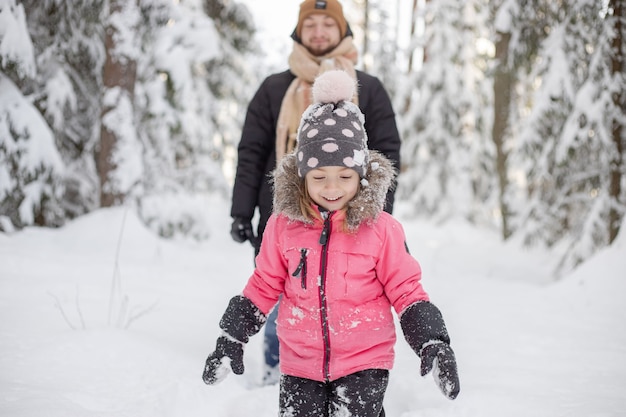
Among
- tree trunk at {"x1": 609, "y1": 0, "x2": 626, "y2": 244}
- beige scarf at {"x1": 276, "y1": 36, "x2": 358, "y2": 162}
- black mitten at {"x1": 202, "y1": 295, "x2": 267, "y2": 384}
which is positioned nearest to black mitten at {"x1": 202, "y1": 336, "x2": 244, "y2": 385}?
black mitten at {"x1": 202, "y1": 295, "x2": 267, "y2": 384}

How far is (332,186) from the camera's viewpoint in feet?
6.79

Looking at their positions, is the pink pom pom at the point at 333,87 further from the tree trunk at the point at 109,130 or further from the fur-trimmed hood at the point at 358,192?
the tree trunk at the point at 109,130

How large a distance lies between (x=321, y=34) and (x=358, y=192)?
4.63 feet

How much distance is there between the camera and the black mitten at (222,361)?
2010 millimetres

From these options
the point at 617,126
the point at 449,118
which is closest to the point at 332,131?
the point at 617,126

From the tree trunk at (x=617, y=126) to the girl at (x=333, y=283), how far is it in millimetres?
4978

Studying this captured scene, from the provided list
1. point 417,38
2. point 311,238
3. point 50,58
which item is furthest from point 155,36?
point 417,38

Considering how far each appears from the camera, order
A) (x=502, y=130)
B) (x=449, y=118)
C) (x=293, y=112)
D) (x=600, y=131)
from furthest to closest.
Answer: (x=449, y=118) → (x=502, y=130) → (x=600, y=131) → (x=293, y=112)

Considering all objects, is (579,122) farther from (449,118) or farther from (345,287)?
(449,118)

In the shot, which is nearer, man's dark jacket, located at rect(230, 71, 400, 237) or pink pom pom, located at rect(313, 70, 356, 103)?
pink pom pom, located at rect(313, 70, 356, 103)

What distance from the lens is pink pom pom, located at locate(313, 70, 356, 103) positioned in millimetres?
2139

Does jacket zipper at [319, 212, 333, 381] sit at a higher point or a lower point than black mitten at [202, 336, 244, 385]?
higher

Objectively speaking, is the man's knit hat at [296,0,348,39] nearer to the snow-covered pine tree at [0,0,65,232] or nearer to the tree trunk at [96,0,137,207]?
the snow-covered pine tree at [0,0,65,232]

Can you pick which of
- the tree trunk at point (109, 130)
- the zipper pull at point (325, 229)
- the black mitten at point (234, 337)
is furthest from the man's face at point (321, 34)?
the tree trunk at point (109, 130)
